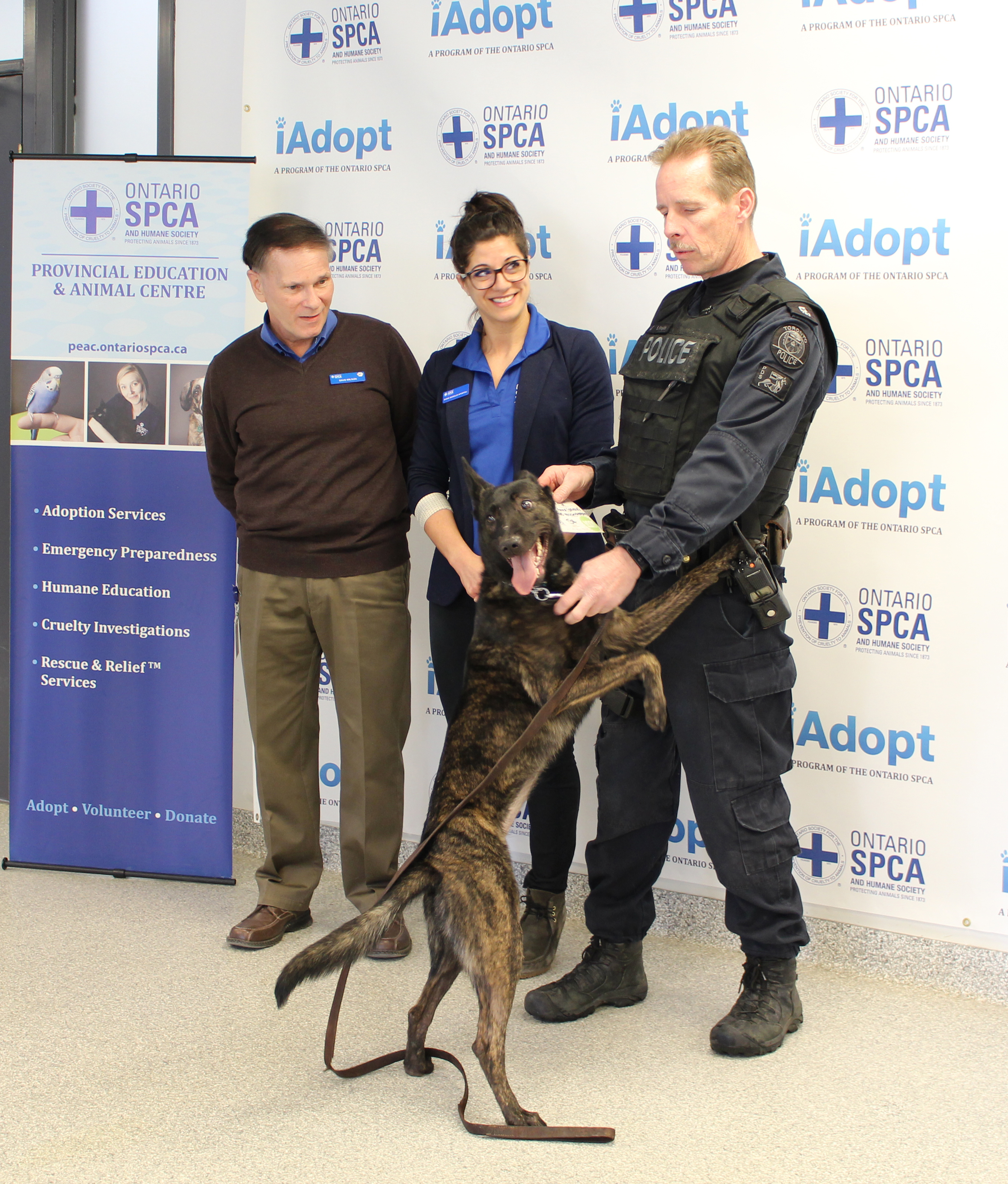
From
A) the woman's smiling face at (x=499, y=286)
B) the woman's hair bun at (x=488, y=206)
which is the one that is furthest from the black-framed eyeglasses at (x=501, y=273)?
the woman's hair bun at (x=488, y=206)

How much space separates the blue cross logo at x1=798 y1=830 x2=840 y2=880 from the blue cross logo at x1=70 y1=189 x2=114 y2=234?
2.80m

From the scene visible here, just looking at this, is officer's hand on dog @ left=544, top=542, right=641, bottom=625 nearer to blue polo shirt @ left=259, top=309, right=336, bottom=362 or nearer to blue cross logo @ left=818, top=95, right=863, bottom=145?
blue polo shirt @ left=259, top=309, right=336, bottom=362

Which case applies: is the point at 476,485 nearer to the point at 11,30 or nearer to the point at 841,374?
the point at 841,374

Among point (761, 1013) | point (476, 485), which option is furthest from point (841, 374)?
point (761, 1013)

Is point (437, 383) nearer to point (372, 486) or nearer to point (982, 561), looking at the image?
point (372, 486)

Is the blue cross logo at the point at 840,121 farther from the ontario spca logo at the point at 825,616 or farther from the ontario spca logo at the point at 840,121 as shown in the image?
the ontario spca logo at the point at 825,616

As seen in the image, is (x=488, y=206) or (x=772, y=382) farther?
(x=488, y=206)

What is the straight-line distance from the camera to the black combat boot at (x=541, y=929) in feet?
8.61

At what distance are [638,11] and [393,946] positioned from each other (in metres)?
2.65

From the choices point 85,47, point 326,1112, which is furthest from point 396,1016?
point 85,47

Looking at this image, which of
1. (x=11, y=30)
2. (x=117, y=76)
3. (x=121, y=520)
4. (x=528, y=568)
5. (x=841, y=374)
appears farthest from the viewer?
(x=11, y=30)

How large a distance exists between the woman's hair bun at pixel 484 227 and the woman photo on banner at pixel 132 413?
3.90ft

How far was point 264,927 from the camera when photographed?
9.07ft

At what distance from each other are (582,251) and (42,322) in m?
1.69
